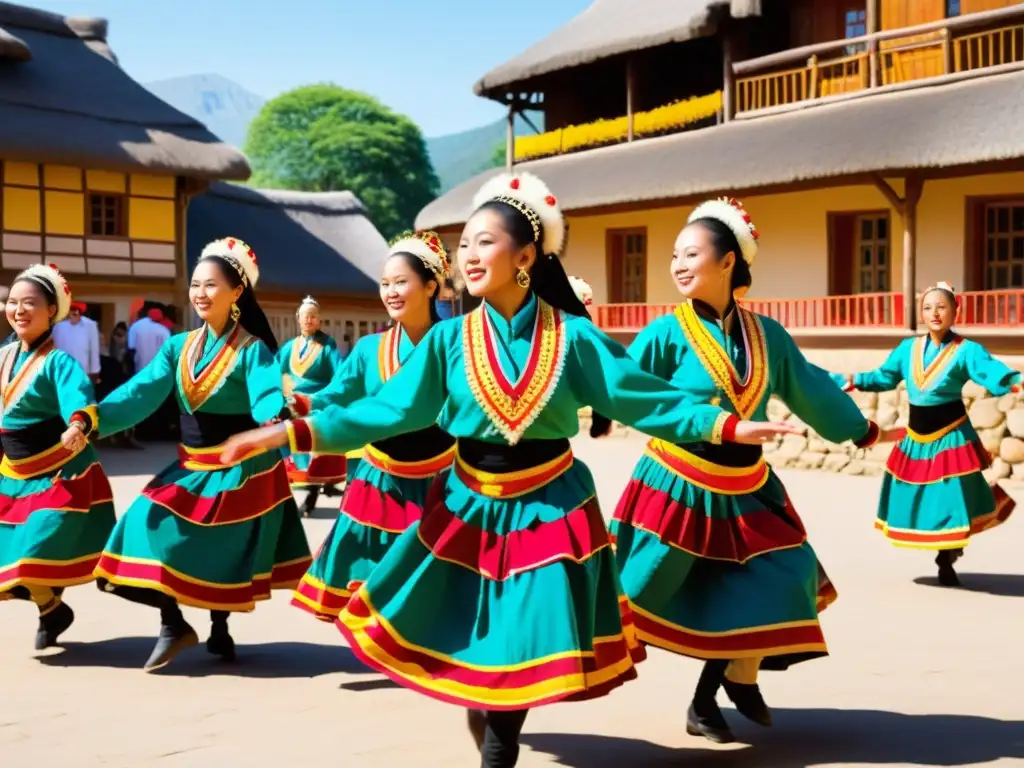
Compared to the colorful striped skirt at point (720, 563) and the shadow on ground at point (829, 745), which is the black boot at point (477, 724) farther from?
the colorful striped skirt at point (720, 563)

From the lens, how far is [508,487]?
4.18 m

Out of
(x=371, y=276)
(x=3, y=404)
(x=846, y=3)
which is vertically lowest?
(x=3, y=404)

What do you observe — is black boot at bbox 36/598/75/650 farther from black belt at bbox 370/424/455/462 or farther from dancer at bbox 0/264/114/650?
black belt at bbox 370/424/455/462

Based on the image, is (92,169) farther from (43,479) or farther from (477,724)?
(477,724)

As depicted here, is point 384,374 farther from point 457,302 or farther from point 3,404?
point 457,302

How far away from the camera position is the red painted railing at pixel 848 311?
1662 cm

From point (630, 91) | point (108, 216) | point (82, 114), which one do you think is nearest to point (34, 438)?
point (630, 91)

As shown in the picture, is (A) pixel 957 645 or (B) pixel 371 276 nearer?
(A) pixel 957 645

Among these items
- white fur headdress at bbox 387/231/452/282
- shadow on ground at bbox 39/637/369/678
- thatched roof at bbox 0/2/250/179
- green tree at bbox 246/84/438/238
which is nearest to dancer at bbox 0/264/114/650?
shadow on ground at bbox 39/637/369/678

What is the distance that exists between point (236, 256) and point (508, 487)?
259cm

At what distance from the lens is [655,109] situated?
22.5m

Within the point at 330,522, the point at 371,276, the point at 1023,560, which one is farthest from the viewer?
the point at 371,276

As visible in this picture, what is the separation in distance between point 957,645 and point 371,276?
95.7 ft

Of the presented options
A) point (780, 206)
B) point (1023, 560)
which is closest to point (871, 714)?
point (1023, 560)
